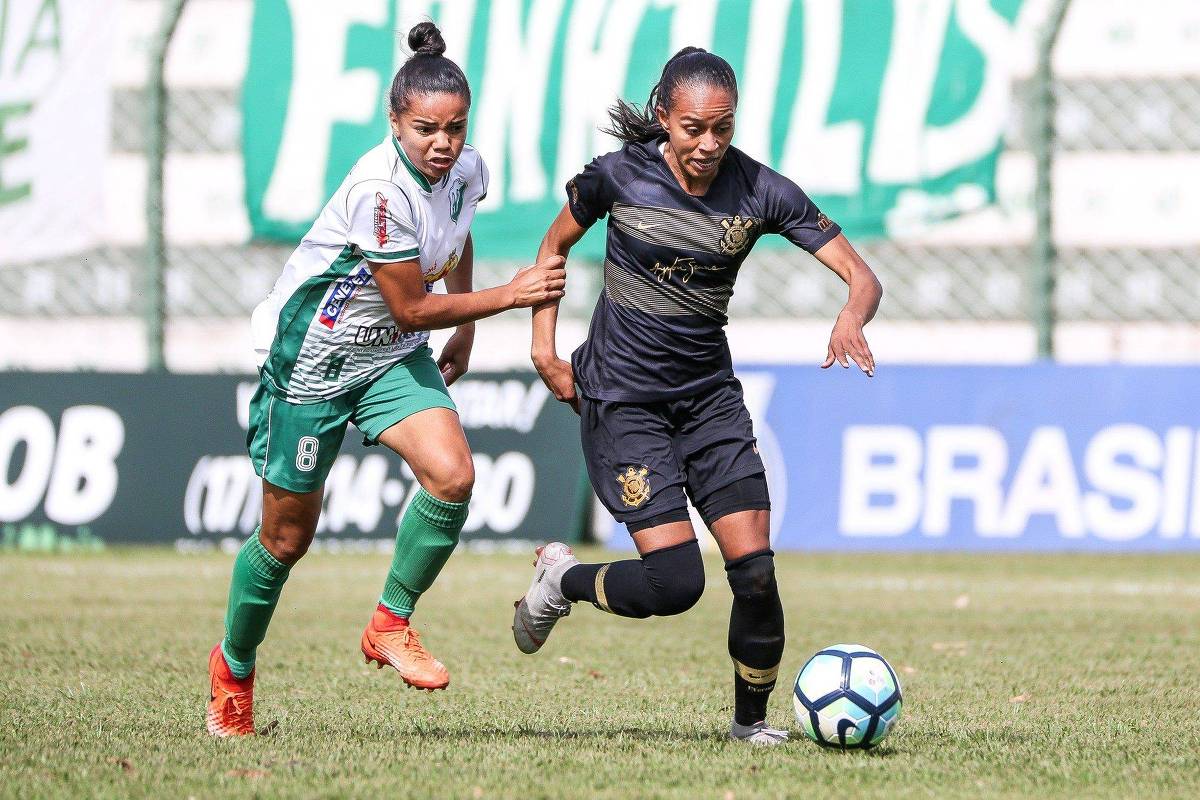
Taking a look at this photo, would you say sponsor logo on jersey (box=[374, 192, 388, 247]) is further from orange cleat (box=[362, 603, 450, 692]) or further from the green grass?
the green grass

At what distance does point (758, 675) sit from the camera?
5340mm

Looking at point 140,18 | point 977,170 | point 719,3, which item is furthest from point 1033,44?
point 140,18

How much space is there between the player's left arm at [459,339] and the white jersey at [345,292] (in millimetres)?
294

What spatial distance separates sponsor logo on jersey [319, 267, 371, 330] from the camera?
551 cm

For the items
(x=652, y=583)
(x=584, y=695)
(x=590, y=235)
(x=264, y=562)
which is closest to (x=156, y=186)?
(x=590, y=235)

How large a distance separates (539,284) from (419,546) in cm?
100

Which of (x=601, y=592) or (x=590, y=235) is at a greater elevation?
(x=590, y=235)

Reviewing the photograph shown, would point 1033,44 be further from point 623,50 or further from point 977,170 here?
point 623,50

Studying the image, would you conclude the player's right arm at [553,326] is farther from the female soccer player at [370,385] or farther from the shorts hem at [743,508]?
the shorts hem at [743,508]

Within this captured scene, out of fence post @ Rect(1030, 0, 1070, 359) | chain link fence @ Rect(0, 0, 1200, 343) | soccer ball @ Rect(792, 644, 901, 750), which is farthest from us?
chain link fence @ Rect(0, 0, 1200, 343)

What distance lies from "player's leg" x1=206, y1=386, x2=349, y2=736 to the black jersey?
3.00 feet

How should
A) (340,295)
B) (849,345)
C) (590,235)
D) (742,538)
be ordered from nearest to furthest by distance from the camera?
(849,345)
(742,538)
(340,295)
(590,235)

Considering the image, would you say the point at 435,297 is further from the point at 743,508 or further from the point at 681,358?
the point at 743,508
